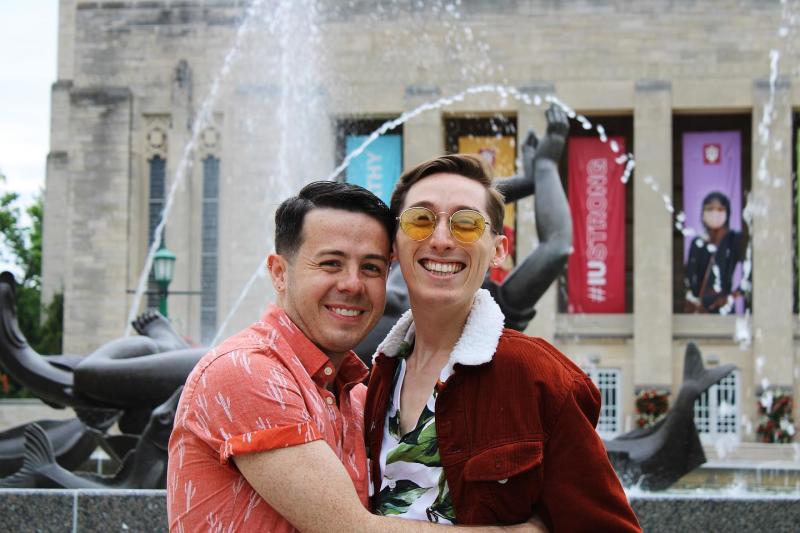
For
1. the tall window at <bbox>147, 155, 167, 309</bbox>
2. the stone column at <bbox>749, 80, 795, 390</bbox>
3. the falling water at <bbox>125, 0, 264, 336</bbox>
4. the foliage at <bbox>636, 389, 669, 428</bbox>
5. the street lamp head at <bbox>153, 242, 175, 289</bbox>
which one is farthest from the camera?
the tall window at <bbox>147, 155, 167, 309</bbox>

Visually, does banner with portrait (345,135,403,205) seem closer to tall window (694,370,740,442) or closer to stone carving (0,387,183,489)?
tall window (694,370,740,442)

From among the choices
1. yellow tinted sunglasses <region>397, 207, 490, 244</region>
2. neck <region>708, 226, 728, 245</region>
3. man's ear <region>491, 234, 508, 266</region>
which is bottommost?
man's ear <region>491, 234, 508, 266</region>

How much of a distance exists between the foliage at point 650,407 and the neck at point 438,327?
27.0 meters

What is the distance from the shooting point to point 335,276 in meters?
2.67

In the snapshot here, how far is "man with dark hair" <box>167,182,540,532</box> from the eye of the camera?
7.50ft

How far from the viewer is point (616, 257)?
31375 mm

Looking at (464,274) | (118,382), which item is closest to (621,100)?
(118,382)

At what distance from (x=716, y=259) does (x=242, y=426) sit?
3034cm

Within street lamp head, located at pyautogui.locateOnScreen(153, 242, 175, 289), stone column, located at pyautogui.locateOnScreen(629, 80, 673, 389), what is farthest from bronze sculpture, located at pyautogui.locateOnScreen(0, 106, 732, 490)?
stone column, located at pyautogui.locateOnScreen(629, 80, 673, 389)

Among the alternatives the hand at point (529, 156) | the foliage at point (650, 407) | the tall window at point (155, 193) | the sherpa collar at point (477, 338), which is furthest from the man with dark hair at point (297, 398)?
the tall window at point (155, 193)

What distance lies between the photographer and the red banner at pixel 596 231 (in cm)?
3128

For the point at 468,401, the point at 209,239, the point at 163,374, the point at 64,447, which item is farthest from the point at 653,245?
the point at 468,401

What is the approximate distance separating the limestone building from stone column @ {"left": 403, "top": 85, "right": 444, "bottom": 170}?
0.06 metres

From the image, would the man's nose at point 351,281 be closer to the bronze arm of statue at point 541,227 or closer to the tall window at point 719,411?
the bronze arm of statue at point 541,227
